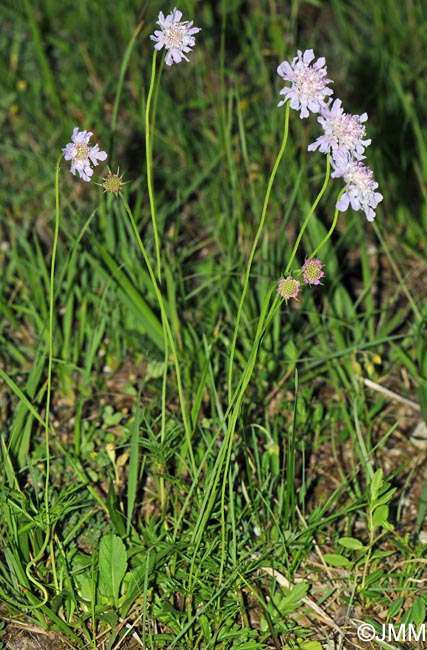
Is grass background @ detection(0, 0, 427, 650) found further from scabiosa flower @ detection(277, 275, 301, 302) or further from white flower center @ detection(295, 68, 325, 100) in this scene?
white flower center @ detection(295, 68, 325, 100)

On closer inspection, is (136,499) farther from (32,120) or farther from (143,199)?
(32,120)

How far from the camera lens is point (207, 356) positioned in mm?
1651

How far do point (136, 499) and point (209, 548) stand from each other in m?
0.27

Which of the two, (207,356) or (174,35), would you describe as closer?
(174,35)

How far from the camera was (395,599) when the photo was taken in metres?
1.50

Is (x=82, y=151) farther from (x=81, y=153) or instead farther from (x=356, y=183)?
(x=356, y=183)

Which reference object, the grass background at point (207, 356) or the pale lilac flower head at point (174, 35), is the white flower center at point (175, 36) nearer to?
the pale lilac flower head at point (174, 35)

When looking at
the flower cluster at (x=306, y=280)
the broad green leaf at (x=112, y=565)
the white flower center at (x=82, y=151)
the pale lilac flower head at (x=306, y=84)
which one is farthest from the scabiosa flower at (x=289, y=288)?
the broad green leaf at (x=112, y=565)

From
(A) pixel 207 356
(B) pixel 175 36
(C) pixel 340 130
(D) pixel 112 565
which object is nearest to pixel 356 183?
(C) pixel 340 130

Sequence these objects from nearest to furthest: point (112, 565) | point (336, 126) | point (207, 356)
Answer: point (336, 126) → point (112, 565) → point (207, 356)

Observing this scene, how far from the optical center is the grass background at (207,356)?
1.46 meters

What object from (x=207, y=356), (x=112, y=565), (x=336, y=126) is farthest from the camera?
(x=207, y=356)

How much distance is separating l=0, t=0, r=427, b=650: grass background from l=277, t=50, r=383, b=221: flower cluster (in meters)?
0.38

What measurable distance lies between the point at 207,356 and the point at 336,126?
668 millimetres
